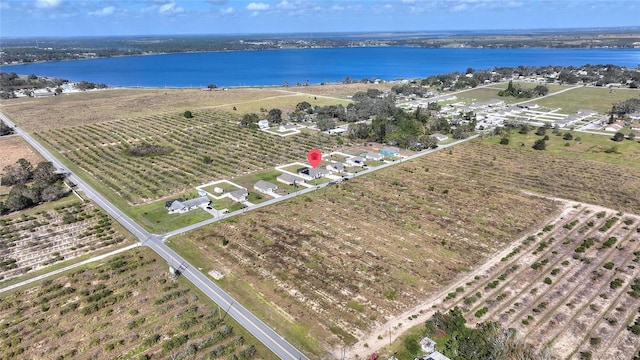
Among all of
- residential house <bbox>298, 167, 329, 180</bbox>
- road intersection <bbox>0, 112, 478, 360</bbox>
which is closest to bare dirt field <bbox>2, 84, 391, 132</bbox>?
road intersection <bbox>0, 112, 478, 360</bbox>

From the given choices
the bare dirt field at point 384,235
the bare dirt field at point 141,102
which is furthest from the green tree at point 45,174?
the bare dirt field at point 141,102

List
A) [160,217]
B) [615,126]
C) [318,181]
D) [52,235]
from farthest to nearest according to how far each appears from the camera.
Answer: [615,126] → [318,181] → [160,217] → [52,235]

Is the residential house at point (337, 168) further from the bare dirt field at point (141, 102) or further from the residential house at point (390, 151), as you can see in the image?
the bare dirt field at point (141, 102)

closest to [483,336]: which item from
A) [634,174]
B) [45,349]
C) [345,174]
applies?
[45,349]

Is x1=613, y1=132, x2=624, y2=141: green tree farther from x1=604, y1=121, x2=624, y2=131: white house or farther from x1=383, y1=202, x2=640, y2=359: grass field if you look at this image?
x1=383, y1=202, x2=640, y2=359: grass field

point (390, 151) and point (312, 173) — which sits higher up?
point (390, 151)

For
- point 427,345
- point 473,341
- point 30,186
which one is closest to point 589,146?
point 473,341

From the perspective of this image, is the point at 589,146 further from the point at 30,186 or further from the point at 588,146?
the point at 30,186
